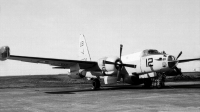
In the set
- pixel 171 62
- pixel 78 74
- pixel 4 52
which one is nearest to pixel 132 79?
pixel 171 62

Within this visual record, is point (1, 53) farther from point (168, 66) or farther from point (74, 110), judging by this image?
point (168, 66)

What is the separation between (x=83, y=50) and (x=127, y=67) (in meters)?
8.17

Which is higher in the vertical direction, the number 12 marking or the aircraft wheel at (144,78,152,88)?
the number 12 marking

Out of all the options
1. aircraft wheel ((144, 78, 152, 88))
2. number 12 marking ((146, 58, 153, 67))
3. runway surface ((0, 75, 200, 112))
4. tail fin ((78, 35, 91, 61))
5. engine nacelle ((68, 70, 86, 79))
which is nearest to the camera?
runway surface ((0, 75, 200, 112))

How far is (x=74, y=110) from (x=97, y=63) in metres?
13.2

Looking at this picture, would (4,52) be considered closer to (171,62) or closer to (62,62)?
(171,62)

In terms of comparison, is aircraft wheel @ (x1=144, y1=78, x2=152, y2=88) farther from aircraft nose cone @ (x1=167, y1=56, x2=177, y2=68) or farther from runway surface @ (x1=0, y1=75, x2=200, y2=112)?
runway surface @ (x1=0, y1=75, x2=200, y2=112)

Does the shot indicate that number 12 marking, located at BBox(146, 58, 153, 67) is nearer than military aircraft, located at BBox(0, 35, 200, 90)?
No

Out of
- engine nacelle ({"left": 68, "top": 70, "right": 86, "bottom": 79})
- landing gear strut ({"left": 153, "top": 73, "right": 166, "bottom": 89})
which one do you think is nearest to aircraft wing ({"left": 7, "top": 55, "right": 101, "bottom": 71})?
engine nacelle ({"left": 68, "top": 70, "right": 86, "bottom": 79})

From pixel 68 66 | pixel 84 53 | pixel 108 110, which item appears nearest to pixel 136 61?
pixel 68 66

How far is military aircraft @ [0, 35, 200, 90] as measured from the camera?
20047 millimetres

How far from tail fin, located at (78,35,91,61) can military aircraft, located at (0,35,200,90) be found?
4.38m

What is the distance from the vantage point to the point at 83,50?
94.6ft

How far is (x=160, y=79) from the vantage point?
21.1m
